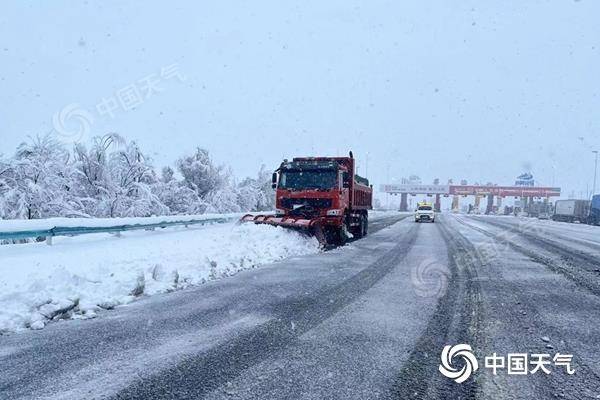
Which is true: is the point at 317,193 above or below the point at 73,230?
above

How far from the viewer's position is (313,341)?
470 centimetres

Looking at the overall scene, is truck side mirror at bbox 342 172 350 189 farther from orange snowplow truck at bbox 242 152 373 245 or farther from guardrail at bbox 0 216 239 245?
guardrail at bbox 0 216 239 245

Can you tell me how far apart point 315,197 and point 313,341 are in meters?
10.9

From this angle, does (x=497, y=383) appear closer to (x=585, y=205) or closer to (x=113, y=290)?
(x=113, y=290)

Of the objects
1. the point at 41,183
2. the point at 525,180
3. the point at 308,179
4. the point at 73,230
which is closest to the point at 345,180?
the point at 308,179

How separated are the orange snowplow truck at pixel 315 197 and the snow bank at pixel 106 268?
0.86 m

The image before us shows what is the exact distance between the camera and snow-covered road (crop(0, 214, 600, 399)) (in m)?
3.52

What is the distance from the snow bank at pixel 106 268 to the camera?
5809 mm

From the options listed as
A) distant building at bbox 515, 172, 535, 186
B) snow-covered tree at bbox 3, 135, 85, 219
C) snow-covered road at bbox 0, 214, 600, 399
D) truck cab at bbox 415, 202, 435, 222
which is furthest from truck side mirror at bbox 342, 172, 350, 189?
distant building at bbox 515, 172, 535, 186

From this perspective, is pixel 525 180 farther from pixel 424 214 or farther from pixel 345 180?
pixel 345 180

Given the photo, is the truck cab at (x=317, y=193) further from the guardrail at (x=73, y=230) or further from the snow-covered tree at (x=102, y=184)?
the snow-covered tree at (x=102, y=184)

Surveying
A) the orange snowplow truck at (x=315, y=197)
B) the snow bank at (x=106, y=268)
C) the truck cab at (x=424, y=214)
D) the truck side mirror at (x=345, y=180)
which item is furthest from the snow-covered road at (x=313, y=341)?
the truck cab at (x=424, y=214)

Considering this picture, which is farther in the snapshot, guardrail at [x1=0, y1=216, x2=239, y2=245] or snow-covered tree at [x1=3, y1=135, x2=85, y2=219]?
snow-covered tree at [x1=3, y1=135, x2=85, y2=219]

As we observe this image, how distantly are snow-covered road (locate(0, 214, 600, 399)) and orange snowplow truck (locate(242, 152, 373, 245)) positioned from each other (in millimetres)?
6436
